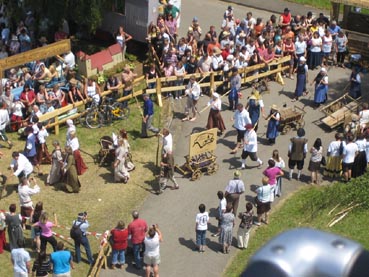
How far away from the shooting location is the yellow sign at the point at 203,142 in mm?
19656

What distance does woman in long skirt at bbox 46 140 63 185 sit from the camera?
62.1ft

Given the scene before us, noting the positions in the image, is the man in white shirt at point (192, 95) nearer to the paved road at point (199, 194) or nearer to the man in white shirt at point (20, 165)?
the paved road at point (199, 194)

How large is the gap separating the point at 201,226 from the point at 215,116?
18.8ft

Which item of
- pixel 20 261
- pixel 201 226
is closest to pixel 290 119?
pixel 201 226

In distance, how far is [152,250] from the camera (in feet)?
52.3

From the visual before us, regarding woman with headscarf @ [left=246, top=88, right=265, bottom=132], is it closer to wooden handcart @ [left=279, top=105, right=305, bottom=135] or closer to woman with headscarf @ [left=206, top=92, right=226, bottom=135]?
wooden handcart @ [left=279, top=105, right=305, bottom=135]

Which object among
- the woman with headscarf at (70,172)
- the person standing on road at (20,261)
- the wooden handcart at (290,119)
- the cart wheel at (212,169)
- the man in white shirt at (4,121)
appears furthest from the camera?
the wooden handcart at (290,119)

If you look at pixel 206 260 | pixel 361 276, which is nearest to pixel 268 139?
pixel 206 260

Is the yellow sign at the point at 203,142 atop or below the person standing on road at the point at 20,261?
atop

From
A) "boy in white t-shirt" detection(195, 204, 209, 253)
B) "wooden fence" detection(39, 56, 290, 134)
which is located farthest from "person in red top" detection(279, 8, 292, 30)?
"boy in white t-shirt" detection(195, 204, 209, 253)

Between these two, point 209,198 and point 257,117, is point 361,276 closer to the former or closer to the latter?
point 209,198

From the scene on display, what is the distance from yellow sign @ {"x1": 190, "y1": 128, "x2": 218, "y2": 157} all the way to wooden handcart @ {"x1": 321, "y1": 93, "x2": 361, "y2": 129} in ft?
14.4

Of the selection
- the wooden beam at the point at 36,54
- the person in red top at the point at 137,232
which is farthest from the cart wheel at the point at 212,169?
the wooden beam at the point at 36,54

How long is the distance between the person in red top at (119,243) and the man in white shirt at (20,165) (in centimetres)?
338
